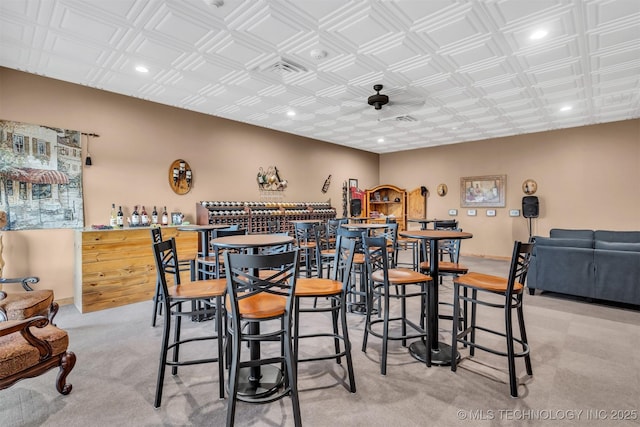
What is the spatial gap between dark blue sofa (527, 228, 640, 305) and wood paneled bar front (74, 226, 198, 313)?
17.6 feet

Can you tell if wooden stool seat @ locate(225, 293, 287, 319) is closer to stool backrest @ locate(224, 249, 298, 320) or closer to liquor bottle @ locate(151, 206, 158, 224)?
stool backrest @ locate(224, 249, 298, 320)

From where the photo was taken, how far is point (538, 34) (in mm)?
3152

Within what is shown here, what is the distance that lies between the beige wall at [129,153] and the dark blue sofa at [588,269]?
502cm

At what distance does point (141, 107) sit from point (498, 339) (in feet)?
18.9

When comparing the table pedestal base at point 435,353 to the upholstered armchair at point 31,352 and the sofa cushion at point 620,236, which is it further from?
the sofa cushion at point 620,236

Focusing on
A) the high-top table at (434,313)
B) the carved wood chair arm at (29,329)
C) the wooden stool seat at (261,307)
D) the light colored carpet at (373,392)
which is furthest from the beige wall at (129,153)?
the high-top table at (434,313)

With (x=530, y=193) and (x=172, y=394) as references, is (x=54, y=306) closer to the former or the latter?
(x=172, y=394)

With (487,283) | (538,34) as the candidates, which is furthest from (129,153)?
(538,34)

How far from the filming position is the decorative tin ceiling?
2.79m

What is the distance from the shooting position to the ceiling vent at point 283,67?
12.3 feet

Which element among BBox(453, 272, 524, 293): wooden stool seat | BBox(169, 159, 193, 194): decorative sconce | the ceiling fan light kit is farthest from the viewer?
Answer: BBox(169, 159, 193, 194): decorative sconce

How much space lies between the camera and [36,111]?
13.6 ft

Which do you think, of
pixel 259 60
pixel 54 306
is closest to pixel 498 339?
pixel 259 60

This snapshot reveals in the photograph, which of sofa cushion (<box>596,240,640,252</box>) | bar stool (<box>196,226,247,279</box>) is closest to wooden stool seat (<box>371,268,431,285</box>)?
bar stool (<box>196,226,247,279</box>)
